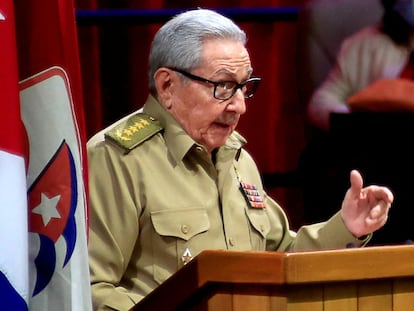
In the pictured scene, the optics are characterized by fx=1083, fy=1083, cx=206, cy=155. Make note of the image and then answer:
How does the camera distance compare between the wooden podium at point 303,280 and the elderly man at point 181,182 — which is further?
the elderly man at point 181,182

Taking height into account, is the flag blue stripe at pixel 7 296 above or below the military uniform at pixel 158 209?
above

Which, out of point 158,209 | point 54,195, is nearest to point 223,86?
point 158,209

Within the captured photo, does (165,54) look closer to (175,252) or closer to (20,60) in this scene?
(175,252)

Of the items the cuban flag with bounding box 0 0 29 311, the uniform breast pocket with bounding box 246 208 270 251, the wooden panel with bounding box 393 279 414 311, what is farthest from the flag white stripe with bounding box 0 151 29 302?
the uniform breast pocket with bounding box 246 208 270 251

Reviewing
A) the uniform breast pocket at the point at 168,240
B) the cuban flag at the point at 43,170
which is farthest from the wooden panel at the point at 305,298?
the uniform breast pocket at the point at 168,240

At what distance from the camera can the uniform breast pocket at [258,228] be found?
88.4 inches

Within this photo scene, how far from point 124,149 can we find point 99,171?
0.07m

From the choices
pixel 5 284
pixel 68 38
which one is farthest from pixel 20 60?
pixel 5 284

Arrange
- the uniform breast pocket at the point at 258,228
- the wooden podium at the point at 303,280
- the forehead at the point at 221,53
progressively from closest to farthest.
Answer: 1. the wooden podium at the point at 303,280
2. the forehead at the point at 221,53
3. the uniform breast pocket at the point at 258,228

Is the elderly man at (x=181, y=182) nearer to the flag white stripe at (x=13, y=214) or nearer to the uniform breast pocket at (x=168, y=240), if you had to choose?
the uniform breast pocket at (x=168, y=240)

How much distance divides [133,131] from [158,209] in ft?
0.60

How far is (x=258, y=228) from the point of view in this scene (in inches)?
88.6

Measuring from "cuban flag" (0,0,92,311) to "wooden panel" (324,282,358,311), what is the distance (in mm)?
385

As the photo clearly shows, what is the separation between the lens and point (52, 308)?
53.6 inches
